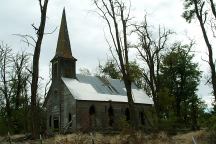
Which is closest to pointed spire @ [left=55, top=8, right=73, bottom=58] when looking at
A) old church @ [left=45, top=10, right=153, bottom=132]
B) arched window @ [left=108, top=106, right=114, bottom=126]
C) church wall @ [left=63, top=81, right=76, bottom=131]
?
old church @ [left=45, top=10, right=153, bottom=132]

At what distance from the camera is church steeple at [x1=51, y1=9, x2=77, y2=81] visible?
2064 inches

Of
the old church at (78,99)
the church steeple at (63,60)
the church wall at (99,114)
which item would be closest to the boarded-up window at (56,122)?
the old church at (78,99)

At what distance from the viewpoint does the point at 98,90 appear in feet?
173

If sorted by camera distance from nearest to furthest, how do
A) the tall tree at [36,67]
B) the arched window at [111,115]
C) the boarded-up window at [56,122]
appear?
the tall tree at [36,67]
the boarded-up window at [56,122]
the arched window at [111,115]

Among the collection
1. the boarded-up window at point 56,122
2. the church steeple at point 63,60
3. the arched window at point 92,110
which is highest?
the church steeple at point 63,60

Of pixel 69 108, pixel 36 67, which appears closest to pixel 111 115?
pixel 69 108

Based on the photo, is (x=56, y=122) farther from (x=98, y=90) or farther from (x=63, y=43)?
(x=63, y=43)

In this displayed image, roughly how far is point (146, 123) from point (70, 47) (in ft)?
52.7

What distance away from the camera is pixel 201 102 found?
60.6 m

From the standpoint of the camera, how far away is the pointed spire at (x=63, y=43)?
53312 millimetres

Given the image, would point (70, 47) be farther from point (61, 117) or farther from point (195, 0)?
point (195, 0)

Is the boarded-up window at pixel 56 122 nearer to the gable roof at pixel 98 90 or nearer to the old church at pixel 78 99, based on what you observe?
the old church at pixel 78 99

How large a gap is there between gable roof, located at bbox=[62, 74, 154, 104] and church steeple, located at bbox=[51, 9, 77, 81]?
120cm

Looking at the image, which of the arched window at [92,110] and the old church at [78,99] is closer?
the old church at [78,99]
